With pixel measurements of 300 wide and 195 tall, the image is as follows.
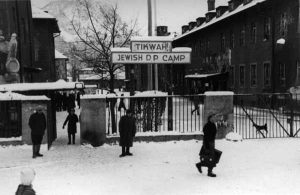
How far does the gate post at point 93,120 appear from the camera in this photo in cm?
1379

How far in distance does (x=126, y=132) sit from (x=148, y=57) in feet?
11.2

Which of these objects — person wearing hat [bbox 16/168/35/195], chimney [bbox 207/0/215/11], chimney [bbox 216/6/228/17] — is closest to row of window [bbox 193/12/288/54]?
chimney [bbox 216/6/228/17]

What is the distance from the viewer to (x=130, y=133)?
40.0 ft

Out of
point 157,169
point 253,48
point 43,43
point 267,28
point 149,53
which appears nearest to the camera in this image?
point 157,169

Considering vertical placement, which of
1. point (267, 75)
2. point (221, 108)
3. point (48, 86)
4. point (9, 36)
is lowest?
point (221, 108)

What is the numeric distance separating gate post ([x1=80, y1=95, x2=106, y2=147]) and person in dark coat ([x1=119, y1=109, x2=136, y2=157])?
1.78 meters

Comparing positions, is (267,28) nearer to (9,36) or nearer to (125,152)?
(9,36)

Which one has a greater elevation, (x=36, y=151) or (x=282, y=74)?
(x=282, y=74)

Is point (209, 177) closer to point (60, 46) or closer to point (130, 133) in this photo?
point (130, 133)

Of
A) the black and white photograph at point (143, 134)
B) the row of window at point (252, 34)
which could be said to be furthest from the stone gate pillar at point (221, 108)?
the row of window at point (252, 34)

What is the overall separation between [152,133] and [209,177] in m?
5.04

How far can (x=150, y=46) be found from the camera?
47.7 feet

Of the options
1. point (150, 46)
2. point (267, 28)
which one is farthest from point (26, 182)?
point (267, 28)

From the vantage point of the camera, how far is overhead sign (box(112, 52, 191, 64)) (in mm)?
14414
